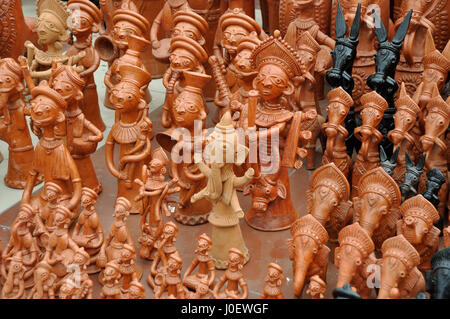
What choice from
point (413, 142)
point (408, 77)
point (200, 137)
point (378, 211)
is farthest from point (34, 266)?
A: point (408, 77)

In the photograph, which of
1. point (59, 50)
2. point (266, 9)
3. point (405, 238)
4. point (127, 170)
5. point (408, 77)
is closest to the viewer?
point (405, 238)

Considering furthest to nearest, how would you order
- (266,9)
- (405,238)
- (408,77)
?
Answer: (266,9) → (408,77) → (405,238)

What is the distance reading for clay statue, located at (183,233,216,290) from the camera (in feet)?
8.99

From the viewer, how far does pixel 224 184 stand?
113 inches

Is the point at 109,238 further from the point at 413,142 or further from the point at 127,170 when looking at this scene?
the point at 413,142

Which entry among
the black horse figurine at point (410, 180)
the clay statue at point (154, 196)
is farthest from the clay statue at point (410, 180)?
the clay statue at point (154, 196)

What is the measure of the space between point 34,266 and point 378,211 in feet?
5.18

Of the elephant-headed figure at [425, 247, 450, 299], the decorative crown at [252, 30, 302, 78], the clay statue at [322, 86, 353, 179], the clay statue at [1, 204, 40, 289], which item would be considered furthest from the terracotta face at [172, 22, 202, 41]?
the elephant-headed figure at [425, 247, 450, 299]

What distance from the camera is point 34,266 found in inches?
117

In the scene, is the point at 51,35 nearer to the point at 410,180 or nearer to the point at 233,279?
the point at 233,279

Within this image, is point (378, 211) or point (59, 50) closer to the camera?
point (378, 211)

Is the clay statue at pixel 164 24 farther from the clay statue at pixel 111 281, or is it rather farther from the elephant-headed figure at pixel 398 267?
the elephant-headed figure at pixel 398 267

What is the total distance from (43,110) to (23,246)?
0.65m

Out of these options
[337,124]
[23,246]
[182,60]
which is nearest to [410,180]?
[337,124]
